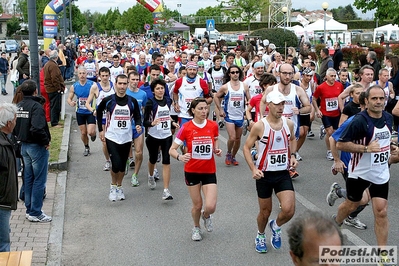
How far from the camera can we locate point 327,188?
378 inches

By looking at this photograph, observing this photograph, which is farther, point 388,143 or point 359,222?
point 359,222

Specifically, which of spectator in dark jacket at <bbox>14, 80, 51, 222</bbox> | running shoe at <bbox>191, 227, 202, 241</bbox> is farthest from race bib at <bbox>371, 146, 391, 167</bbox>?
spectator in dark jacket at <bbox>14, 80, 51, 222</bbox>

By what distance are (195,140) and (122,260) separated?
5.54 ft

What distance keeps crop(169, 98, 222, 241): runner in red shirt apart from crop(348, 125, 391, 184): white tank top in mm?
1753

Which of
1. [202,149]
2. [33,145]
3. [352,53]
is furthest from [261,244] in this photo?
[352,53]

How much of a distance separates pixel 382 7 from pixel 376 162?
1739 cm

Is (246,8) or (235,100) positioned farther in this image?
(246,8)

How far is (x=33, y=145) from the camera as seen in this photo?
25.4 ft

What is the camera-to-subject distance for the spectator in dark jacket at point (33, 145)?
25.0 ft

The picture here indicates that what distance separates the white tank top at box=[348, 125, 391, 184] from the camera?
249 inches

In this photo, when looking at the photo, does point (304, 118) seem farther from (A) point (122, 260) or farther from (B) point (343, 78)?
(A) point (122, 260)

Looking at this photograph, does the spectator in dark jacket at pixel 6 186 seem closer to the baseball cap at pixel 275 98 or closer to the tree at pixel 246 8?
the baseball cap at pixel 275 98

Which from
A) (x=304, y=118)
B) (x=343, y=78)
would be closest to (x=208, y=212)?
(x=304, y=118)

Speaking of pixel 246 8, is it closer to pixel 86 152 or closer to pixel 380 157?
pixel 86 152
